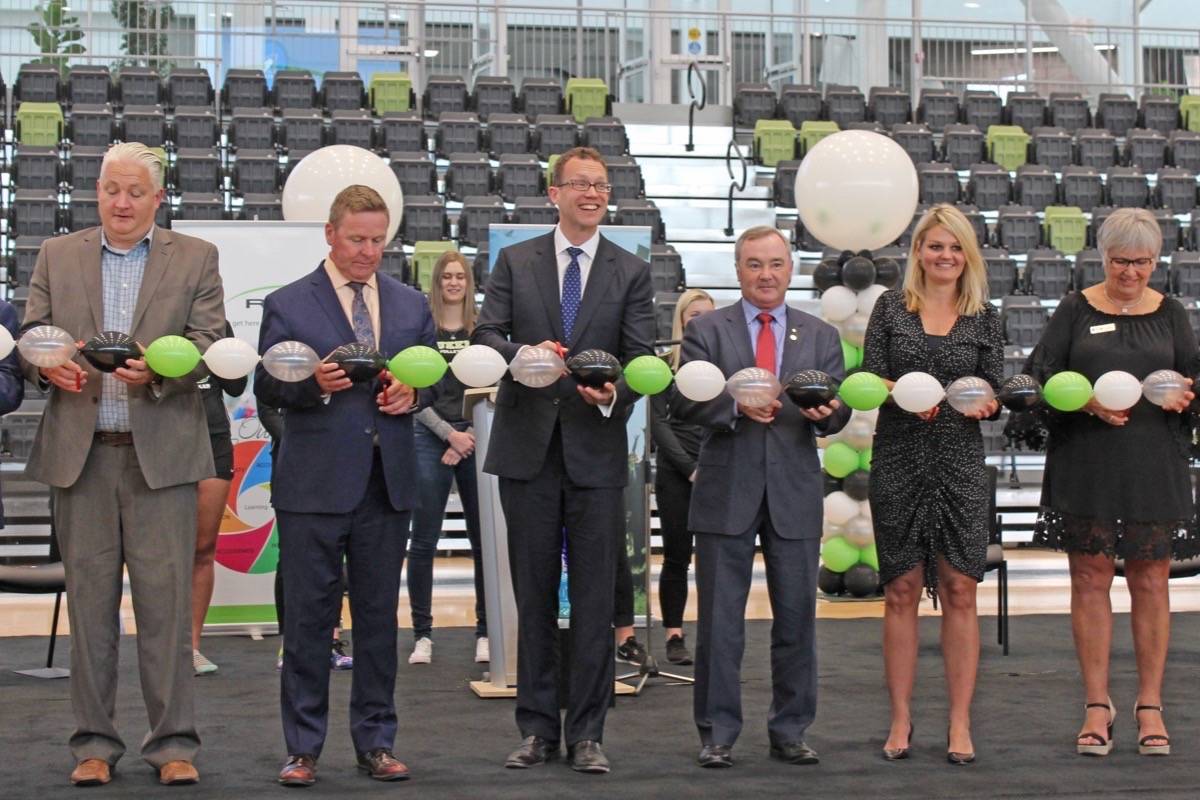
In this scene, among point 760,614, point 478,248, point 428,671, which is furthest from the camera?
point 478,248

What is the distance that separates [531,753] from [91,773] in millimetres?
1085

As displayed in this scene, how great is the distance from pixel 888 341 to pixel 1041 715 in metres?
1.37

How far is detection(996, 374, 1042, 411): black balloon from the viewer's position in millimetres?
4242

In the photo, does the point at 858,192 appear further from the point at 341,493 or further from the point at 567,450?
the point at 341,493

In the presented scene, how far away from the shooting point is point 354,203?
13.1 feet

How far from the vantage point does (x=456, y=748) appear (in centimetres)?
441

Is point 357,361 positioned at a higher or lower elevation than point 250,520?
higher

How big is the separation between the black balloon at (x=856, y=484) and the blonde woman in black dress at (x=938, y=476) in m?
3.02

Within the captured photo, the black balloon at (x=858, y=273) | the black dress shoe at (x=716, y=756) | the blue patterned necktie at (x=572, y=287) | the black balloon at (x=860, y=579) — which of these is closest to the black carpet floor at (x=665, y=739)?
the black dress shoe at (x=716, y=756)

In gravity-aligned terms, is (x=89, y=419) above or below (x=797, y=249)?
below

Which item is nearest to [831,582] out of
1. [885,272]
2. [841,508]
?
[841,508]

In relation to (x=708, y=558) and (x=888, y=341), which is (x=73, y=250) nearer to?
(x=708, y=558)

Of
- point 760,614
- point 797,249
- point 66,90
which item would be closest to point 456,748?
point 760,614

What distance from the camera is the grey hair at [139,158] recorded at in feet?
12.9
